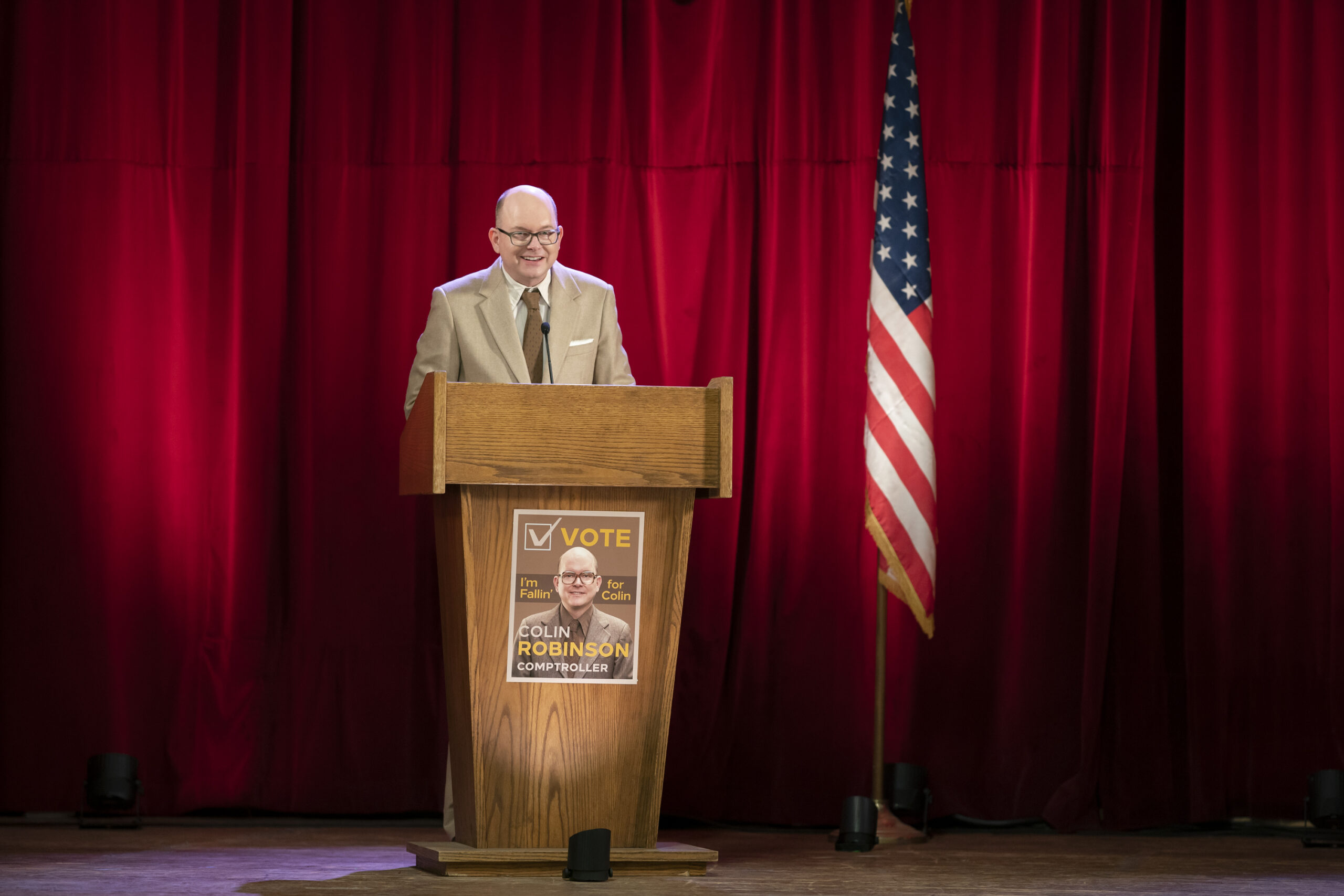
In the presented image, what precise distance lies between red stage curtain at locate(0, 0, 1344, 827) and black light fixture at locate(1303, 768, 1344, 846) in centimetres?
35

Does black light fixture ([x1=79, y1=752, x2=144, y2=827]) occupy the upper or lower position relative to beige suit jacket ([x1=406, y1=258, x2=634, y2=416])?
lower

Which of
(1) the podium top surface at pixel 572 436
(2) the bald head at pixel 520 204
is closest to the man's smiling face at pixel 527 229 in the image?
(2) the bald head at pixel 520 204

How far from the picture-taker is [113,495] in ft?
16.0

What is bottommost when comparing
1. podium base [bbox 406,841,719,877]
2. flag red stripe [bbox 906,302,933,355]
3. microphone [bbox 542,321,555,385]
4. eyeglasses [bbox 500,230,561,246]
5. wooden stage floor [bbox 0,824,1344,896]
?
wooden stage floor [bbox 0,824,1344,896]

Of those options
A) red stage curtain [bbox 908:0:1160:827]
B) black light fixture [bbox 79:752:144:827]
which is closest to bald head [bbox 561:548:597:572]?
red stage curtain [bbox 908:0:1160:827]

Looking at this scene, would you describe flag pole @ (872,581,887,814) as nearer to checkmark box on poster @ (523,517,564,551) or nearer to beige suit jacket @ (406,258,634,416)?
beige suit jacket @ (406,258,634,416)

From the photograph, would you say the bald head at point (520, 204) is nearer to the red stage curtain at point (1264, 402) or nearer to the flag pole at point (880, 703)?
the flag pole at point (880, 703)

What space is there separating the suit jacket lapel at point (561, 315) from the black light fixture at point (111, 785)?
1911 millimetres

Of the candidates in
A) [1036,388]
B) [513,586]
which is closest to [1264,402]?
[1036,388]

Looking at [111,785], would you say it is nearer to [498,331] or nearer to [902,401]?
[498,331]

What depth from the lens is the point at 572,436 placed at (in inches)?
136

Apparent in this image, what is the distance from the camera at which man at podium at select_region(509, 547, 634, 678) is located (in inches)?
137

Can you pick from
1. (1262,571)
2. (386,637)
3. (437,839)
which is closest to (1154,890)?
(1262,571)

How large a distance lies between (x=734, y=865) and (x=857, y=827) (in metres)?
0.50
